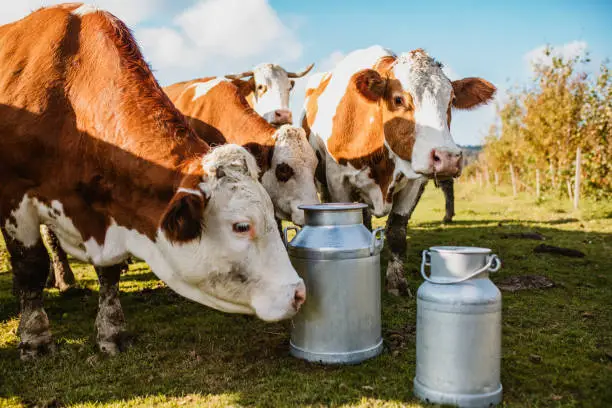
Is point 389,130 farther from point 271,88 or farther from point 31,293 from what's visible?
point 31,293

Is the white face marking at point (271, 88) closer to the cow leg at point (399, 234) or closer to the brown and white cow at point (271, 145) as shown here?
the brown and white cow at point (271, 145)

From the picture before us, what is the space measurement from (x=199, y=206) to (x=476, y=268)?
180 cm

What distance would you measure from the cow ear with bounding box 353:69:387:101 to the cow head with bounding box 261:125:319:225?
33.6 inches

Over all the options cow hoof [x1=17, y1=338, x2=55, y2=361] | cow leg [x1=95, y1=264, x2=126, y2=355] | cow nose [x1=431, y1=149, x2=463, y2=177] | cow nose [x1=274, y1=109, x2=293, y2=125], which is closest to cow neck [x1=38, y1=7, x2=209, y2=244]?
cow leg [x1=95, y1=264, x2=126, y2=355]

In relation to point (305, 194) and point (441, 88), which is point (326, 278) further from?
point (441, 88)

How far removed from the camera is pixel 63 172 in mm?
4043

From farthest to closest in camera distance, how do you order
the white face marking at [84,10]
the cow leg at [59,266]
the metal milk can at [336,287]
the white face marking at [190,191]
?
1. the cow leg at [59,266]
2. the white face marking at [84,10]
3. the metal milk can at [336,287]
4. the white face marking at [190,191]

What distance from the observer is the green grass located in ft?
11.1

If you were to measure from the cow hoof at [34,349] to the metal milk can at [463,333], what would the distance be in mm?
2993

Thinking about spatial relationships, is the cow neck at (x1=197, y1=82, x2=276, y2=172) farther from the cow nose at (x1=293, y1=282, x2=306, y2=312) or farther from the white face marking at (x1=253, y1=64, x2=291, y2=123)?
the cow nose at (x1=293, y1=282, x2=306, y2=312)

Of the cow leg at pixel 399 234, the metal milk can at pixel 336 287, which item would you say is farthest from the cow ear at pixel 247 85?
the metal milk can at pixel 336 287

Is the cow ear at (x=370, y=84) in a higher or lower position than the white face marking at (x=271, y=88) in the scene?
lower

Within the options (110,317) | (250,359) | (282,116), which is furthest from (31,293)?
(282,116)

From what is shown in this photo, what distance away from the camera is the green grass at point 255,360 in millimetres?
3387
